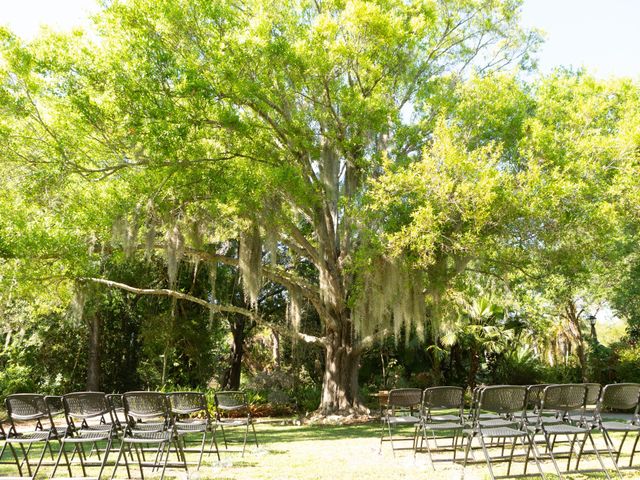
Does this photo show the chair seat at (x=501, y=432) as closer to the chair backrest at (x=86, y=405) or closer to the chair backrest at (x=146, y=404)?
the chair backrest at (x=146, y=404)

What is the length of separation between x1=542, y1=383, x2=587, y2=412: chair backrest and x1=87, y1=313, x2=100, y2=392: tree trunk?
13.1 metres

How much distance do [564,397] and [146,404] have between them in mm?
3733

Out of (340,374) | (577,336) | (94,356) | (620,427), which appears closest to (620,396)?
(620,427)

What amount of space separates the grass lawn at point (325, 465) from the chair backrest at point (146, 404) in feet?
1.92

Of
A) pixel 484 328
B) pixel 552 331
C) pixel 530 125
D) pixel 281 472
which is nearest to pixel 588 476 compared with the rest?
pixel 281 472

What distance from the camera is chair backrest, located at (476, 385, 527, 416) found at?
425 centimetres

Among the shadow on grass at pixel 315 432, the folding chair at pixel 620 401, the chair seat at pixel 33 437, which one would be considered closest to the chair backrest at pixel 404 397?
the folding chair at pixel 620 401

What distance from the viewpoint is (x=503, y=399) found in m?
4.34

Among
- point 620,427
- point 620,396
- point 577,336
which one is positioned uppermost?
point 577,336

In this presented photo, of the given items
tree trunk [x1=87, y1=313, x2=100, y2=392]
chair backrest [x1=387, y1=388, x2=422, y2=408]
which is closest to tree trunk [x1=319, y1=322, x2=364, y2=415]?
chair backrest [x1=387, y1=388, x2=422, y2=408]

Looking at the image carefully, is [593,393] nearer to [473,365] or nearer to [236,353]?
[473,365]

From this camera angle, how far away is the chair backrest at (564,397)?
4441mm

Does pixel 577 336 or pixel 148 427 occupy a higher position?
pixel 577 336

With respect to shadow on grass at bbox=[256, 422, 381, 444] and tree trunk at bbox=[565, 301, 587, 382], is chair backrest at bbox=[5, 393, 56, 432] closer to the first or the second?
shadow on grass at bbox=[256, 422, 381, 444]
